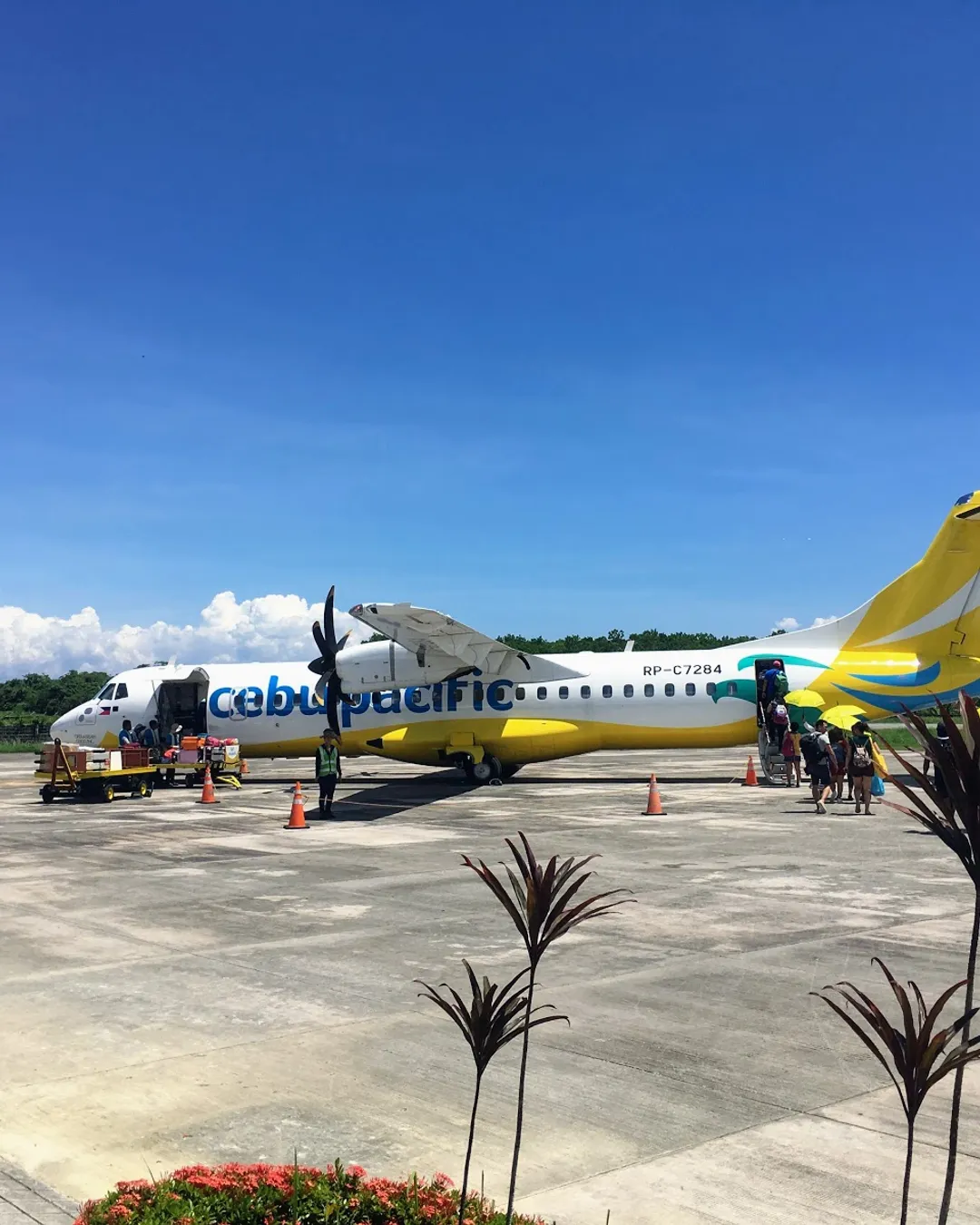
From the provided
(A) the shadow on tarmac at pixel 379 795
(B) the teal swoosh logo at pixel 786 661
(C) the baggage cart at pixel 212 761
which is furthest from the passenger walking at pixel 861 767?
(C) the baggage cart at pixel 212 761

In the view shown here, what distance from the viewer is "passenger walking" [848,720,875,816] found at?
2009 centimetres

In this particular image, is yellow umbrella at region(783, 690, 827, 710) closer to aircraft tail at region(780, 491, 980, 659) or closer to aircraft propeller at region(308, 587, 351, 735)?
aircraft tail at region(780, 491, 980, 659)

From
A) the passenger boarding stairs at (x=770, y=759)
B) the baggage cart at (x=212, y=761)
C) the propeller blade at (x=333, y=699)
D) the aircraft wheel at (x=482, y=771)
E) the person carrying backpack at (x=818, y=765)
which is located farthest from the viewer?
the baggage cart at (x=212, y=761)

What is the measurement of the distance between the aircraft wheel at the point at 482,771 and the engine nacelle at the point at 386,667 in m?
2.65

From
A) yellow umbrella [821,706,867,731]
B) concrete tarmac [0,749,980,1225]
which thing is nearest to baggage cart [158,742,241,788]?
concrete tarmac [0,749,980,1225]

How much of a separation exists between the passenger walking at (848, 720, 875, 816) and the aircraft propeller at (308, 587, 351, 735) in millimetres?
12231

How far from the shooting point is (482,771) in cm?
2706

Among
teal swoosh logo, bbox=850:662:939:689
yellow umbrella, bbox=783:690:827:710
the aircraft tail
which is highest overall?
the aircraft tail

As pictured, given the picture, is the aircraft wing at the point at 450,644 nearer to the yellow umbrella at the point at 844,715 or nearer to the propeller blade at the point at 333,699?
the propeller blade at the point at 333,699

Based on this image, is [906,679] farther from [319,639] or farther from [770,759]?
[319,639]

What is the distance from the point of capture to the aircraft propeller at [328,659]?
25969mm

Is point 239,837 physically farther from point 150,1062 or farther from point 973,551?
point 973,551

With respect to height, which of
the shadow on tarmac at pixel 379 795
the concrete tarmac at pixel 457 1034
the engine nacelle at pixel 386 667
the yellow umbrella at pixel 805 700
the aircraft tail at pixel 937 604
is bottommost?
the shadow on tarmac at pixel 379 795

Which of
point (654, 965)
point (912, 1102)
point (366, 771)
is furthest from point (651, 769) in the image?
point (912, 1102)
